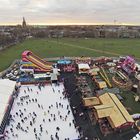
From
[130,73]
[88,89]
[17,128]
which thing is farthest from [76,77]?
[17,128]

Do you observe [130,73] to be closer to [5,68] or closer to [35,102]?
[35,102]

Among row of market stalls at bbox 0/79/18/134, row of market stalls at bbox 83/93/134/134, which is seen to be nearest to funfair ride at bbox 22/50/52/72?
row of market stalls at bbox 0/79/18/134

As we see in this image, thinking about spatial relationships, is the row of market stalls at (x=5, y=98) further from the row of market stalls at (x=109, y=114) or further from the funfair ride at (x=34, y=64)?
the row of market stalls at (x=109, y=114)

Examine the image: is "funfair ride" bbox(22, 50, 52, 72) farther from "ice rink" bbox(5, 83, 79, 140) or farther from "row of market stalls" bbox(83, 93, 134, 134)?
"row of market stalls" bbox(83, 93, 134, 134)

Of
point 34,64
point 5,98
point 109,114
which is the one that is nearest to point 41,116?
point 5,98

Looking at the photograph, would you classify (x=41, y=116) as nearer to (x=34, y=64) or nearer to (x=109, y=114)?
(x=109, y=114)

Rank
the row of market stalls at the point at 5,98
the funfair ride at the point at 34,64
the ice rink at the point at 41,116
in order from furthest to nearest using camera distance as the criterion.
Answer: the funfair ride at the point at 34,64, the row of market stalls at the point at 5,98, the ice rink at the point at 41,116

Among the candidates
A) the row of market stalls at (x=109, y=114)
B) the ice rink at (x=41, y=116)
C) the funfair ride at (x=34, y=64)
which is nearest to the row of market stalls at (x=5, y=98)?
the ice rink at (x=41, y=116)

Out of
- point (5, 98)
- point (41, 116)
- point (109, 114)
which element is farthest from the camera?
point (5, 98)
